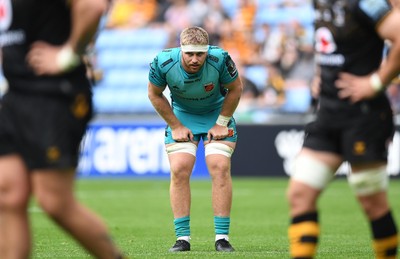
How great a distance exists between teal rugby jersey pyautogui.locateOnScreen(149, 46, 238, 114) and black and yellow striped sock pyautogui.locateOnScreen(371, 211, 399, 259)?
3382 mm

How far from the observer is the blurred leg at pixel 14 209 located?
223 inches

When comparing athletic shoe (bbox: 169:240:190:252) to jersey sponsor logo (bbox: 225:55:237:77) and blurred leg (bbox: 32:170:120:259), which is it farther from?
blurred leg (bbox: 32:170:120:259)

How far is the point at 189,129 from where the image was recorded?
9656mm

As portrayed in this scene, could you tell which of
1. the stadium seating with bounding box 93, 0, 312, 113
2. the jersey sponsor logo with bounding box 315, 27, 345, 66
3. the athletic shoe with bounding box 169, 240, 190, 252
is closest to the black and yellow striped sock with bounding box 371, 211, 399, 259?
the jersey sponsor logo with bounding box 315, 27, 345, 66

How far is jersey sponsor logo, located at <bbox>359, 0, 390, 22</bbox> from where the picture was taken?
6016 millimetres

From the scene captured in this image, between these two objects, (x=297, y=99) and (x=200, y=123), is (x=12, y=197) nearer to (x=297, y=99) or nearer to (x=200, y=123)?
(x=200, y=123)

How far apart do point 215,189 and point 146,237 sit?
5.37 feet

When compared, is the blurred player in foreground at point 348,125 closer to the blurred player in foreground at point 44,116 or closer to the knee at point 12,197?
the blurred player in foreground at point 44,116

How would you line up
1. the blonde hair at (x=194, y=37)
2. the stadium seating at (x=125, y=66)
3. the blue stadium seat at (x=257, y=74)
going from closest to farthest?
the blonde hair at (x=194, y=37), the blue stadium seat at (x=257, y=74), the stadium seating at (x=125, y=66)

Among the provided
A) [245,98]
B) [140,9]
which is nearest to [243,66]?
[245,98]

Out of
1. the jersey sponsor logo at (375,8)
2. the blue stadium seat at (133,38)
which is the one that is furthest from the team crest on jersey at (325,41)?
the blue stadium seat at (133,38)

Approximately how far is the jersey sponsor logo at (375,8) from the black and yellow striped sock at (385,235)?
4.25 ft

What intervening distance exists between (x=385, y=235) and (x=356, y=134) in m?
0.71

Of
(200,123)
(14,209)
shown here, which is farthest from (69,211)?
(200,123)
